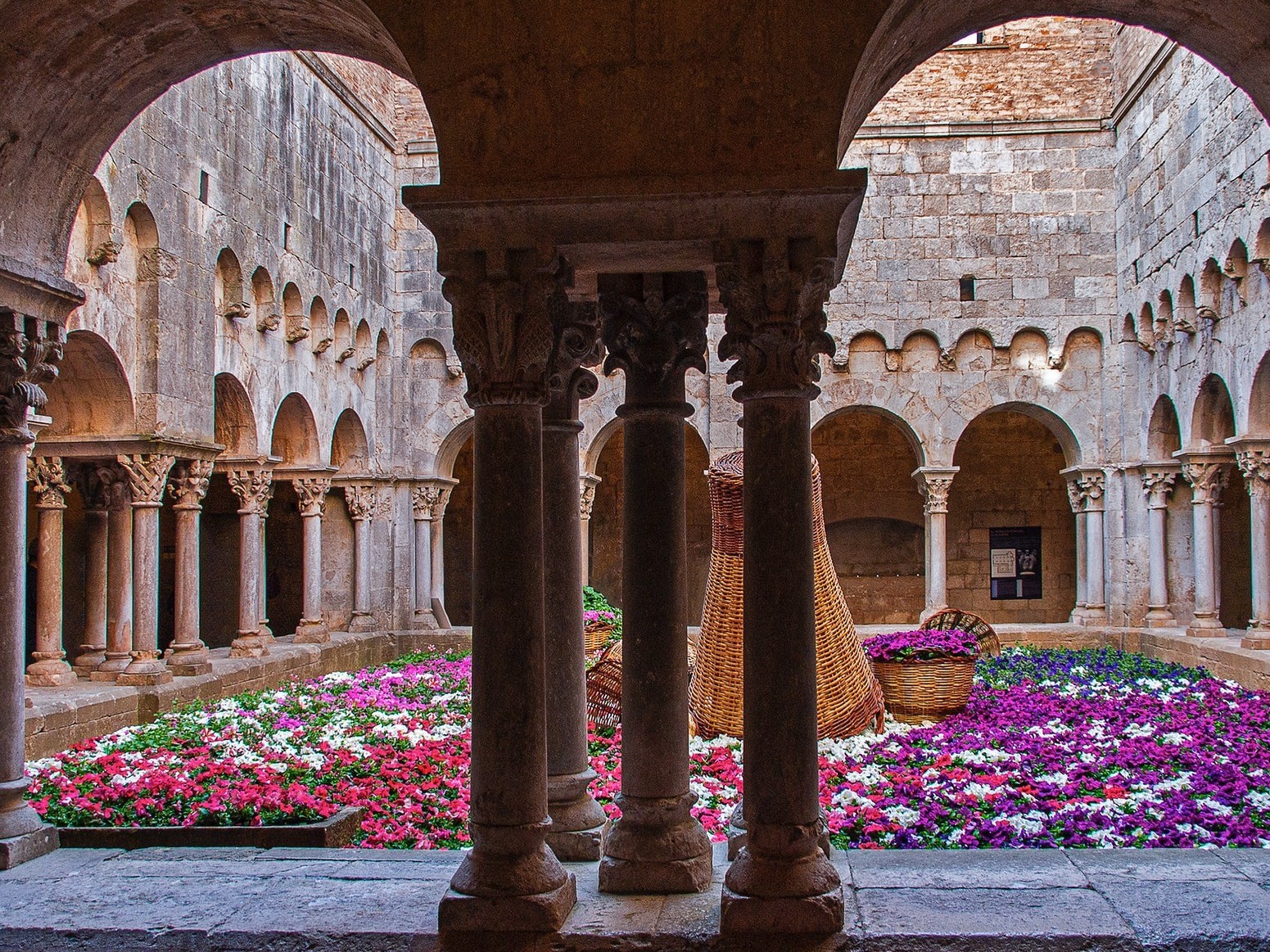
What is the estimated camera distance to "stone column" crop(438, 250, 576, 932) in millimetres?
3662

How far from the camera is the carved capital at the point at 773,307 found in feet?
11.9

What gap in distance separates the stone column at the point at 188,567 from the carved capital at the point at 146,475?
0.62m

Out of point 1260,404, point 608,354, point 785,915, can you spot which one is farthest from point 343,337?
point 785,915

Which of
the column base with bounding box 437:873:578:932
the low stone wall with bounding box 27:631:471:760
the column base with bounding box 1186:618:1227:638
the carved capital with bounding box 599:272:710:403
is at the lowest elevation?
the low stone wall with bounding box 27:631:471:760

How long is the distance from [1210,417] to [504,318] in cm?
1113

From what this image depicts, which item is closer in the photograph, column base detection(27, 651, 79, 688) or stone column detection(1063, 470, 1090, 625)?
column base detection(27, 651, 79, 688)

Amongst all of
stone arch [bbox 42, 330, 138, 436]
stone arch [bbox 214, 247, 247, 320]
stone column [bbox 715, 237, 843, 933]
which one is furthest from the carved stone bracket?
stone column [bbox 715, 237, 843, 933]

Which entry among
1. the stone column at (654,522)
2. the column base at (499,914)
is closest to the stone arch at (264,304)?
the stone column at (654,522)

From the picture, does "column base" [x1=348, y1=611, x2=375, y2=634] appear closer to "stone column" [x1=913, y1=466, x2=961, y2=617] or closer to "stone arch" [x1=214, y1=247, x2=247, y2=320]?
"stone arch" [x1=214, y1=247, x2=247, y2=320]

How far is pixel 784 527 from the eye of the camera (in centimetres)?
365

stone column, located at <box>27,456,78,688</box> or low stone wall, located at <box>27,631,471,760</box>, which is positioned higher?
stone column, located at <box>27,456,78,688</box>

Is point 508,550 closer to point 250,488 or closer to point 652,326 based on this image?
point 652,326

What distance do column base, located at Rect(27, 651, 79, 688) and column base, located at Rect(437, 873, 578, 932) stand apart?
7.25m

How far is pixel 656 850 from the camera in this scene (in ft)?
13.1
